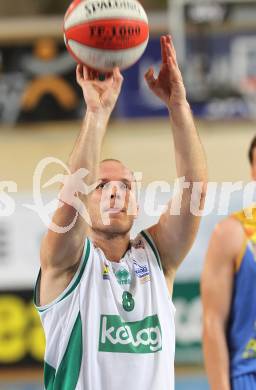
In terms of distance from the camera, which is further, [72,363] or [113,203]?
[113,203]

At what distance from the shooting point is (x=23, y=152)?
8602 mm

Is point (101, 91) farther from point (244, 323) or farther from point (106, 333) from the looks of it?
point (244, 323)

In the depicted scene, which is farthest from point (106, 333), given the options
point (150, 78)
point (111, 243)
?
point (150, 78)

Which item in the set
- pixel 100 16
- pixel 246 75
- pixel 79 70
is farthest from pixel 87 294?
pixel 246 75

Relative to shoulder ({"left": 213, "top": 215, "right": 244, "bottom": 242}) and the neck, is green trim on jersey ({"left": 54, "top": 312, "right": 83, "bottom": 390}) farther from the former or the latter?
shoulder ({"left": 213, "top": 215, "right": 244, "bottom": 242})

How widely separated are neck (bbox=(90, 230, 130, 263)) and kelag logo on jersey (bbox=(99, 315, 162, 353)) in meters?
0.29

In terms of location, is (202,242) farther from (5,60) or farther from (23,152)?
(5,60)

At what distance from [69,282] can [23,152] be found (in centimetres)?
547

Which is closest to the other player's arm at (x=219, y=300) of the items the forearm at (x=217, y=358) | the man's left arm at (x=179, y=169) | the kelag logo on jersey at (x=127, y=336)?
the forearm at (x=217, y=358)

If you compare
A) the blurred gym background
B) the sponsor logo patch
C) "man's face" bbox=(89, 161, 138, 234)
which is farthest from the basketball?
the blurred gym background

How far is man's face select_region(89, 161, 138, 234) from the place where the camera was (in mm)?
3332

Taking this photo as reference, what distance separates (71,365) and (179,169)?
89cm

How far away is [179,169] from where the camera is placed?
136 inches

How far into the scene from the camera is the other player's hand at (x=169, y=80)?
133 inches
